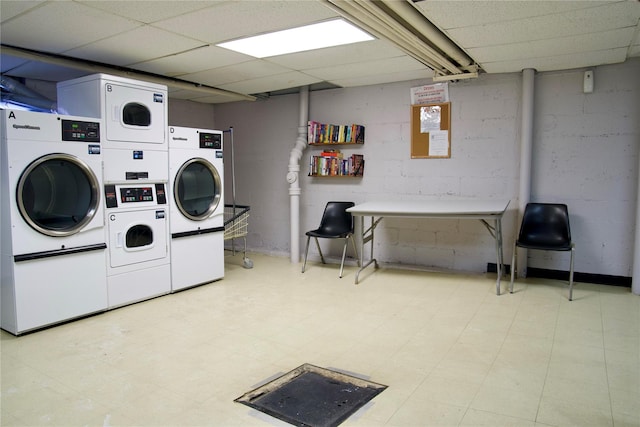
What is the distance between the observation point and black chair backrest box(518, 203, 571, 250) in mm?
4340

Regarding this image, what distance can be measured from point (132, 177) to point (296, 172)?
2277 mm

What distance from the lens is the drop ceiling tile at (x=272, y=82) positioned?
4898 mm

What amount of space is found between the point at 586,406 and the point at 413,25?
258 centimetres

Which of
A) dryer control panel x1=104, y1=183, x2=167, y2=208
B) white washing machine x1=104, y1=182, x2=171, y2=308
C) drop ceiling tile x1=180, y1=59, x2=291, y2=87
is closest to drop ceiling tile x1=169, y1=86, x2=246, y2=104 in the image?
drop ceiling tile x1=180, y1=59, x2=291, y2=87

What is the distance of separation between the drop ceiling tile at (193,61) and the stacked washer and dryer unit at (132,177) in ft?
1.04

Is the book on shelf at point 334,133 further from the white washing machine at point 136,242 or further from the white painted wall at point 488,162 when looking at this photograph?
the white washing machine at point 136,242

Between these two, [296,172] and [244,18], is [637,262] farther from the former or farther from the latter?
[244,18]

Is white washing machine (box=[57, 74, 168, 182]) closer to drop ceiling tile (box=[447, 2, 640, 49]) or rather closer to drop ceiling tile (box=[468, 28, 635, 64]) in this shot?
drop ceiling tile (box=[447, 2, 640, 49])

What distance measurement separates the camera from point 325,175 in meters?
5.66

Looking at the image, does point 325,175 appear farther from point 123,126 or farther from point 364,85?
point 123,126

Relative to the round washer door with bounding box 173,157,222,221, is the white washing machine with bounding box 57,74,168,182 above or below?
above

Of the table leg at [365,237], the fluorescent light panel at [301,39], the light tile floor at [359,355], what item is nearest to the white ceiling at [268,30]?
the fluorescent light panel at [301,39]

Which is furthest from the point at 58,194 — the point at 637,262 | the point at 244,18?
the point at 637,262

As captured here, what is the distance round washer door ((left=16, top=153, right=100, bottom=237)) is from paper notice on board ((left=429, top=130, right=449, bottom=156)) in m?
3.52
